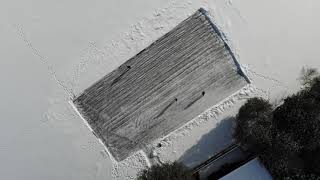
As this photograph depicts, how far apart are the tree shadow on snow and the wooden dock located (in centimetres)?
31

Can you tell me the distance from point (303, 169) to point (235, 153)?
2.71ft

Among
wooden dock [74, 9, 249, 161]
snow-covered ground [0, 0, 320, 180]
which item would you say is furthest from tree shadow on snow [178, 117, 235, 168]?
wooden dock [74, 9, 249, 161]

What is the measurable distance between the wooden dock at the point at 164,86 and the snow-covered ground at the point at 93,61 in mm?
109

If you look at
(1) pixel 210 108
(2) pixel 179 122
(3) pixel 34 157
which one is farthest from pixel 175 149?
(3) pixel 34 157

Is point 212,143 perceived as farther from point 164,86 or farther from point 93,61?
point 93,61

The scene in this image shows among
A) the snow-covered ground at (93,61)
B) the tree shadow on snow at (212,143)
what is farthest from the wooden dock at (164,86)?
the tree shadow on snow at (212,143)

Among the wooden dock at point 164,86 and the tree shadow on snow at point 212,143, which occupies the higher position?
the wooden dock at point 164,86

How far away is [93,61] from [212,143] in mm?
1836

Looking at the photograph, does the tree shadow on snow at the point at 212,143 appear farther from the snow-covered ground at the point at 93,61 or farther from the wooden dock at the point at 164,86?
the wooden dock at the point at 164,86

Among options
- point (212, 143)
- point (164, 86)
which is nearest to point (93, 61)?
point (164, 86)

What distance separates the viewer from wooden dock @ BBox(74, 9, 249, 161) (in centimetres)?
499

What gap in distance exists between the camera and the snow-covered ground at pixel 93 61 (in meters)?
4.95

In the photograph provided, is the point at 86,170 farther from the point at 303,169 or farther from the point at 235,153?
the point at 303,169

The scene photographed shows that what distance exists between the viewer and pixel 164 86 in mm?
5027
